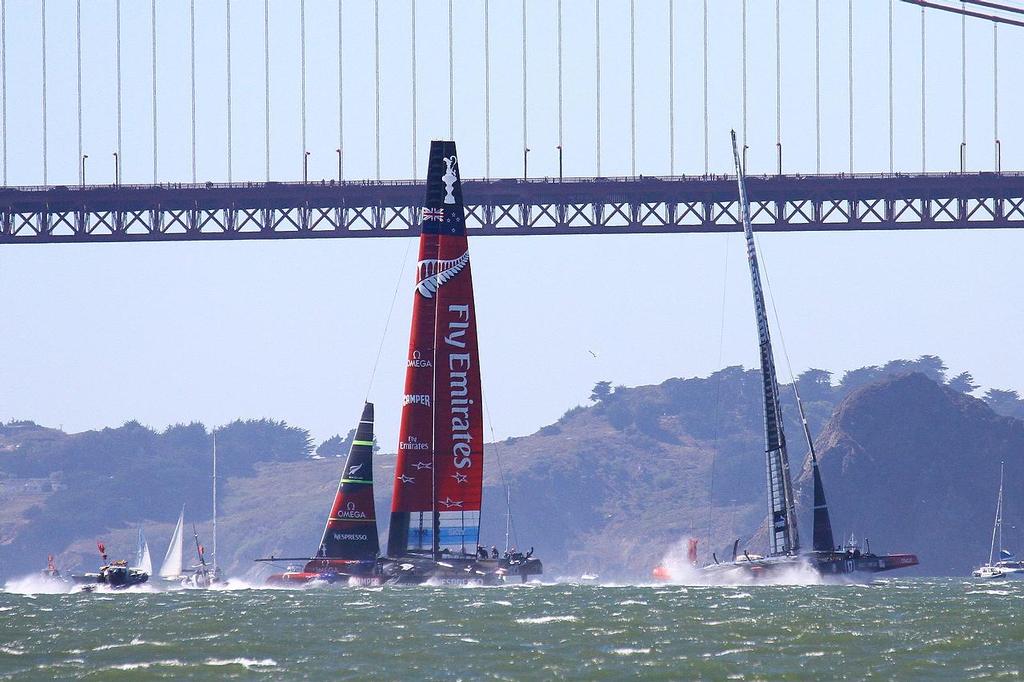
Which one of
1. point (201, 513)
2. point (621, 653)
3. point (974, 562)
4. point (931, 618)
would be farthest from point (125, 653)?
point (201, 513)

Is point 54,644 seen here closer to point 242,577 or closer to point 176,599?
point 176,599

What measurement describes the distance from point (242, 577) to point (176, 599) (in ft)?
405

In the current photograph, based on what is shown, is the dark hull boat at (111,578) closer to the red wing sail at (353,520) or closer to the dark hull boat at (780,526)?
the red wing sail at (353,520)

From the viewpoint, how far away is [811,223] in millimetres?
74375

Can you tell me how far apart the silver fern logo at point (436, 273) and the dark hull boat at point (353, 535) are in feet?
13.4

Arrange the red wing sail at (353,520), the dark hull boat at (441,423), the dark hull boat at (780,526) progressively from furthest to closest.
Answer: the dark hull boat at (780,526) → the red wing sail at (353,520) → the dark hull boat at (441,423)

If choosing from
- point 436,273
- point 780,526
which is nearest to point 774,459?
point 780,526

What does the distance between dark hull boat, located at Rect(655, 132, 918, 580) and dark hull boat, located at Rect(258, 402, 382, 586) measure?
29.9 feet

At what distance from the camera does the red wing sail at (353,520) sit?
5491cm

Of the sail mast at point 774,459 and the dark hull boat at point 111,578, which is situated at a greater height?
the sail mast at point 774,459

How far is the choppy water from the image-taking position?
96.2ft

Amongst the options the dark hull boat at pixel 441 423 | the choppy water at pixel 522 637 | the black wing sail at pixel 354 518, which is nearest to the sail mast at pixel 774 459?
the dark hull boat at pixel 441 423

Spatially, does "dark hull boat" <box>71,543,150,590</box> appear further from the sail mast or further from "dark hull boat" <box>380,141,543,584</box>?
the sail mast

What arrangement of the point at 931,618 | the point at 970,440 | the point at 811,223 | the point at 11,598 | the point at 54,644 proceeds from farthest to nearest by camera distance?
the point at 970,440 → the point at 811,223 → the point at 11,598 → the point at 931,618 → the point at 54,644
